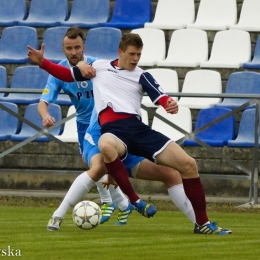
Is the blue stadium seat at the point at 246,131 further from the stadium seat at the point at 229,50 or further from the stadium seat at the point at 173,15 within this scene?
the stadium seat at the point at 173,15

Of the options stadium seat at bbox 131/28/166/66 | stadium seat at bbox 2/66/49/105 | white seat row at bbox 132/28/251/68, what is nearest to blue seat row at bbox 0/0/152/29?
stadium seat at bbox 131/28/166/66

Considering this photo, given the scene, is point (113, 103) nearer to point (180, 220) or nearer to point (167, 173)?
point (167, 173)

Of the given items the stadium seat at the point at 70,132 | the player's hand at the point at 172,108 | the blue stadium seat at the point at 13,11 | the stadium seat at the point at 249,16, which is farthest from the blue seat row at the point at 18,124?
the player's hand at the point at 172,108

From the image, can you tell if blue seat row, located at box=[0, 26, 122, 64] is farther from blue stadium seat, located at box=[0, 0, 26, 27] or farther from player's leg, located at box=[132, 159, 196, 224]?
player's leg, located at box=[132, 159, 196, 224]

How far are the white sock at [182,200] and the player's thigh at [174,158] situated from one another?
477 millimetres

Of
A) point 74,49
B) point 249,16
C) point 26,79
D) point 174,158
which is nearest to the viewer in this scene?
point 174,158

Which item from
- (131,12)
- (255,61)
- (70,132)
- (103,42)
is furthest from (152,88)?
(131,12)

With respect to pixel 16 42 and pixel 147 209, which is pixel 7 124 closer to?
pixel 16 42

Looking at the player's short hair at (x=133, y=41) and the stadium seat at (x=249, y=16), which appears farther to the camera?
the stadium seat at (x=249, y=16)

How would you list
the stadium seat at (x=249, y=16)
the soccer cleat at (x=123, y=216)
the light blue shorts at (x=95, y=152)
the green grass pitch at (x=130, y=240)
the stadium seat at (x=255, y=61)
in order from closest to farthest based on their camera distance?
the green grass pitch at (x=130, y=240)
the light blue shorts at (x=95, y=152)
the soccer cleat at (x=123, y=216)
the stadium seat at (x=255, y=61)
the stadium seat at (x=249, y=16)

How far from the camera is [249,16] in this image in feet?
51.2

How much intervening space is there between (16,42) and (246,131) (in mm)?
4844

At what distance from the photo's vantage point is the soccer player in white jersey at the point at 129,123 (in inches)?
334

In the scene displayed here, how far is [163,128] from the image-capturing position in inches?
567
